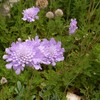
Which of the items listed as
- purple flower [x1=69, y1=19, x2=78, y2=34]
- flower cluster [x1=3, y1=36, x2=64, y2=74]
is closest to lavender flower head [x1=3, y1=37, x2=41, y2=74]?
flower cluster [x1=3, y1=36, x2=64, y2=74]

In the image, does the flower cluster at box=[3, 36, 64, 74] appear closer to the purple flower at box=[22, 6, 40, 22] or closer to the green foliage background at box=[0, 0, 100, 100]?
the green foliage background at box=[0, 0, 100, 100]

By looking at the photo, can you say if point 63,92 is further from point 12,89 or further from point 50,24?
point 50,24

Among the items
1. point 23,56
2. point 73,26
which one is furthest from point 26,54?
point 73,26

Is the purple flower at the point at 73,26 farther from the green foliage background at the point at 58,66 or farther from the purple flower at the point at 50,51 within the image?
the purple flower at the point at 50,51

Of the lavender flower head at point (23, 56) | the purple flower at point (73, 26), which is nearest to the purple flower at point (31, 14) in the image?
the purple flower at point (73, 26)

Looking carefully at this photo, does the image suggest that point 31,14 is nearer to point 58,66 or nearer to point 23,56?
point 58,66
